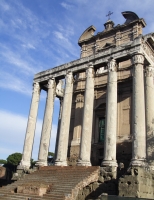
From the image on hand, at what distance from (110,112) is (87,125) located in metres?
2.46

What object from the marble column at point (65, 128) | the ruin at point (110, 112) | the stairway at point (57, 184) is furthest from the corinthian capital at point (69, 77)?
the stairway at point (57, 184)

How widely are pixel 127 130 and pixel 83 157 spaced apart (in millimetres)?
6465

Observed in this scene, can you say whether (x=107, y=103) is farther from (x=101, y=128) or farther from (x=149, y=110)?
(x=101, y=128)

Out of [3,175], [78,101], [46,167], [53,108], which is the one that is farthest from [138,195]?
[3,175]

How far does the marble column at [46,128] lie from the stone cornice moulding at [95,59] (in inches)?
48.9

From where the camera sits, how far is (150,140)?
20.2 metres

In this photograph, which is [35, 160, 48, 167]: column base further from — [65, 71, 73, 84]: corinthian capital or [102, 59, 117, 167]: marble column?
[65, 71, 73, 84]: corinthian capital

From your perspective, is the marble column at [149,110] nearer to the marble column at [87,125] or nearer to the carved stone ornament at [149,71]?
the carved stone ornament at [149,71]

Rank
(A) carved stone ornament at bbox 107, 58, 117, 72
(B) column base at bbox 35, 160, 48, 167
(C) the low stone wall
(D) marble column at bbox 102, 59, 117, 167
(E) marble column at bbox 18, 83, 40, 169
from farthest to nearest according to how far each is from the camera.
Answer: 1. (E) marble column at bbox 18, 83, 40, 169
2. (B) column base at bbox 35, 160, 48, 167
3. (A) carved stone ornament at bbox 107, 58, 117, 72
4. (D) marble column at bbox 102, 59, 117, 167
5. (C) the low stone wall

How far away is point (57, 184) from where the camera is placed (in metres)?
16.7

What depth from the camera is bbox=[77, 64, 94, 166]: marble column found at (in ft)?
64.2

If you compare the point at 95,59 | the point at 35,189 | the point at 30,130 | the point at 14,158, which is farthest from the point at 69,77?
the point at 14,158

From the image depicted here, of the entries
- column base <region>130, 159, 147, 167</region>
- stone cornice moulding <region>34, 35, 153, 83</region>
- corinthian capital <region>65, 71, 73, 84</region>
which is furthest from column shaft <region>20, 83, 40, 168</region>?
column base <region>130, 159, 147, 167</region>

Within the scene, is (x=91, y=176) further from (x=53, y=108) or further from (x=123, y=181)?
(x=53, y=108)
